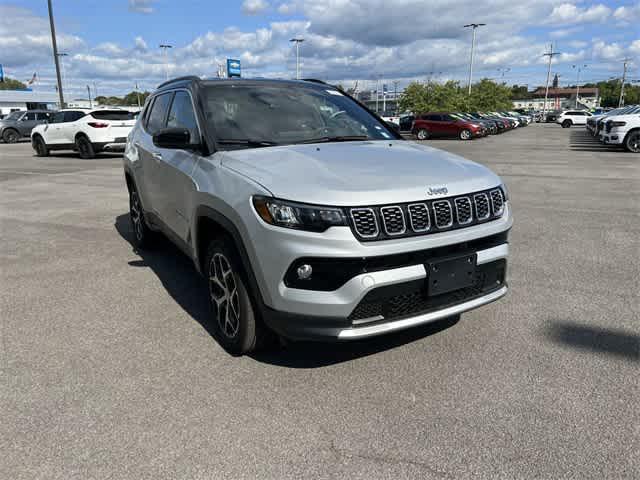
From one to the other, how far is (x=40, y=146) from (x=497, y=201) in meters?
19.4

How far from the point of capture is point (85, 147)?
1694 cm

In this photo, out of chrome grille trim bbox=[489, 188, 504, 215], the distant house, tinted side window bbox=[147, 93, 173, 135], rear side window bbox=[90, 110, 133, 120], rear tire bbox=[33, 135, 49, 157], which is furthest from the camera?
the distant house

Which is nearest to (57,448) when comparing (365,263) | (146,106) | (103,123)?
(365,263)

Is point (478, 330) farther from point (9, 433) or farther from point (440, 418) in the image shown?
point (9, 433)

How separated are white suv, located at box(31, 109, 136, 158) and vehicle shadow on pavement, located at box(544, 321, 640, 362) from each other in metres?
15.1

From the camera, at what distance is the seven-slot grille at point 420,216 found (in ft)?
8.25

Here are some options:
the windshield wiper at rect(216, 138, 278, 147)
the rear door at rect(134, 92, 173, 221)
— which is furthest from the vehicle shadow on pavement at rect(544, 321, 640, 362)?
the rear door at rect(134, 92, 173, 221)

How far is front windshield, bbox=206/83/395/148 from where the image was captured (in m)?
3.48

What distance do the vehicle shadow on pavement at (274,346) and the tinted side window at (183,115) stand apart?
54.8 inches

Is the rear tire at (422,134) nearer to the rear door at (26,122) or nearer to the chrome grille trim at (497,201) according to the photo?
the rear door at (26,122)

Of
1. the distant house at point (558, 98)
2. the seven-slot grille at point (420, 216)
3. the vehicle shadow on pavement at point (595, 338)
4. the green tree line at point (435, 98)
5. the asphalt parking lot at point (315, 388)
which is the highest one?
the distant house at point (558, 98)

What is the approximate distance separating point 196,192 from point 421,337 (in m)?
1.83

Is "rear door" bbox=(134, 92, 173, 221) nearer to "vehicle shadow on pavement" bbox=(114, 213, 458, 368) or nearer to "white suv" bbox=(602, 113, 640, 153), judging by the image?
"vehicle shadow on pavement" bbox=(114, 213, 458, 368)

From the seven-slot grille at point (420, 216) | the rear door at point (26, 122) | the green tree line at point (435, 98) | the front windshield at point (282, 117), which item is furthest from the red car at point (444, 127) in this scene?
the green tree line at point (435, 98)
